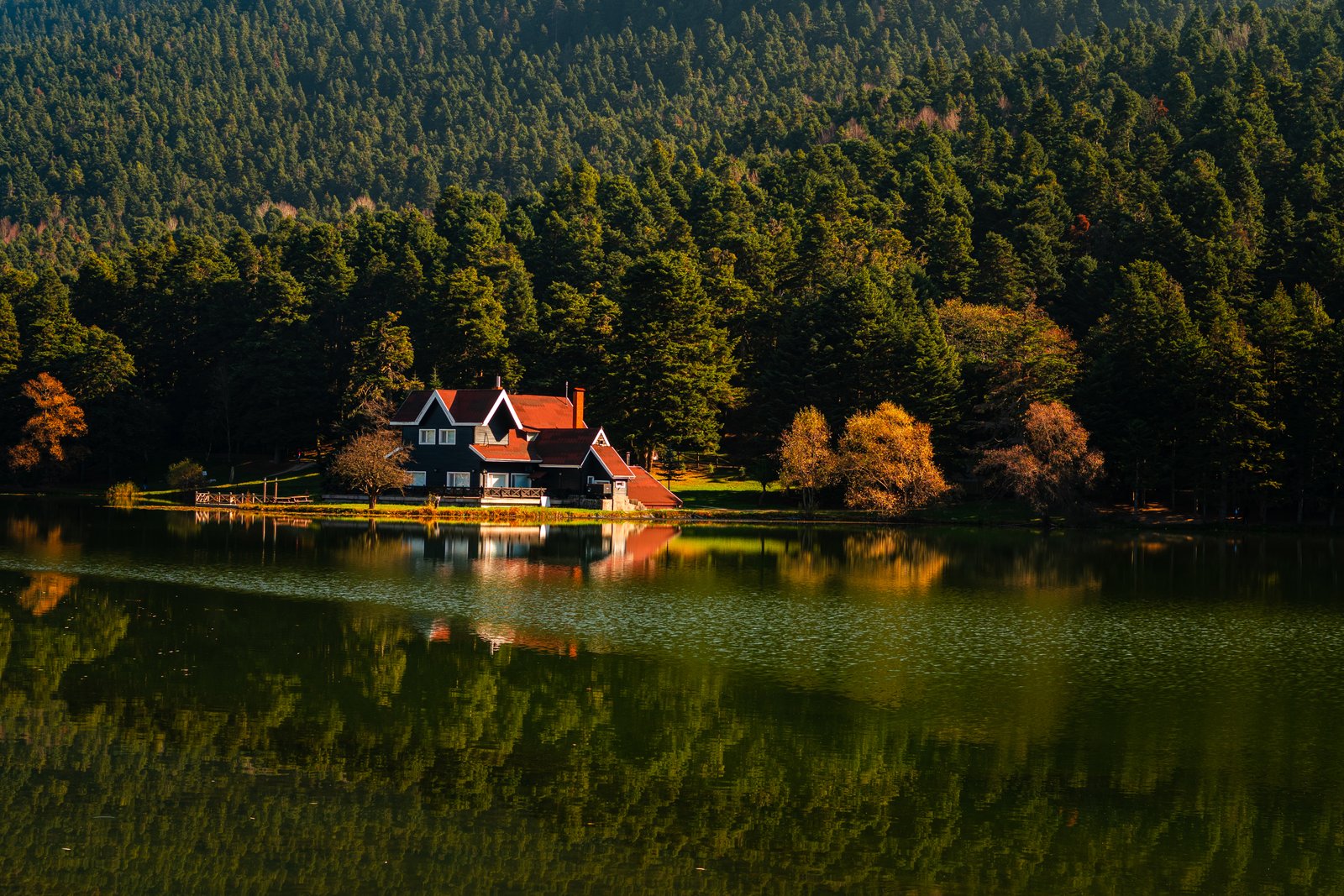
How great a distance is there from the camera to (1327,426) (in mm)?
74688

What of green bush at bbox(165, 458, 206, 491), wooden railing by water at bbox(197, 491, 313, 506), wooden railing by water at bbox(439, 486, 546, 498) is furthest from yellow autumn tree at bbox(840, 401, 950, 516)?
green bush at bbox(165, 458, 206, 491)

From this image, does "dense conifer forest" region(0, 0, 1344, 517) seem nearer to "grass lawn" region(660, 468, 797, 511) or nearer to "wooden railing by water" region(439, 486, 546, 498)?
"grass lawn" region(660, 468, 797, 511)

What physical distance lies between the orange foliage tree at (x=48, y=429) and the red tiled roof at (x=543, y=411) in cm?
3565

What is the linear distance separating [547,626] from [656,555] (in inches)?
869

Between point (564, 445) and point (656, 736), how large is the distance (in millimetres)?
67426

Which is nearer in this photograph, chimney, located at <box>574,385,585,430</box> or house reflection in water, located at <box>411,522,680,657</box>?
house reflection in water, located at <box>411,522,680,657</box>

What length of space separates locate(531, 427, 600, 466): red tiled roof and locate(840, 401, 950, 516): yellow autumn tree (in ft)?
56.9

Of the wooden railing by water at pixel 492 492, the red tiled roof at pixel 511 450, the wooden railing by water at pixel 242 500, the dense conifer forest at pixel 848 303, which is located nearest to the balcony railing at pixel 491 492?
the wooden railing by water at pixel 492 492

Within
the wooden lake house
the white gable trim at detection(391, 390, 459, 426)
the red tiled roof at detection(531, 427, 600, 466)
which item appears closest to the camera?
the wooden lake house

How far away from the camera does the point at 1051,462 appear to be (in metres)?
77.9

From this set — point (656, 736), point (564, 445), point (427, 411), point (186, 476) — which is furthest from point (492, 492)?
point (656, 736)

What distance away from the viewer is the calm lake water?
16.1 m

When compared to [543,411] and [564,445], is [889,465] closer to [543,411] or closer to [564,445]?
[564,445]

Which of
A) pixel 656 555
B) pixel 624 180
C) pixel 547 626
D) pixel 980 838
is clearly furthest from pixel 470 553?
pixel 624 180
